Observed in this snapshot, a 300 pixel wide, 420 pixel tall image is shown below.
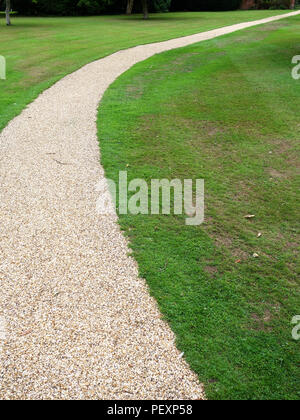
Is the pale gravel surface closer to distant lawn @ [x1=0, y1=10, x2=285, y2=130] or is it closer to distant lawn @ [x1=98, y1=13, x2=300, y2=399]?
distant lawn @ [x1=98, y1=13, x2=300, y2=399]

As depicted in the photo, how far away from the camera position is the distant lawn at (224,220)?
13.7 feet

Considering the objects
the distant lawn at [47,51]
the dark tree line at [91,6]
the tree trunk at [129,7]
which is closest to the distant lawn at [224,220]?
the distant lawn at [47,51]

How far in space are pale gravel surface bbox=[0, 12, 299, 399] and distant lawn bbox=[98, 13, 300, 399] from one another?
0.97 ft

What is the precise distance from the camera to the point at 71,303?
4.73 metres

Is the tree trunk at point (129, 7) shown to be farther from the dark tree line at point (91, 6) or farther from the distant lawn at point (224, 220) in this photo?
the distant lawn at point (224, 220)

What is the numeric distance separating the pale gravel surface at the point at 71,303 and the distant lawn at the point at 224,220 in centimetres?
29

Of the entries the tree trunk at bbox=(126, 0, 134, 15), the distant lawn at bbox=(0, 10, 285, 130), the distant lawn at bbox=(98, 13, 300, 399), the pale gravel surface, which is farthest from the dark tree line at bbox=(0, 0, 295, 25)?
the pale gravel surface

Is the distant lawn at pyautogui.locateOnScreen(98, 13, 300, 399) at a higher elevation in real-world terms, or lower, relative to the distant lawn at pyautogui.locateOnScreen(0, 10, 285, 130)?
lower

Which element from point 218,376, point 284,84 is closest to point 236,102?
point 284,84

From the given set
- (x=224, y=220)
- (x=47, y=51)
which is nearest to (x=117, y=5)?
(x=47, y=51)

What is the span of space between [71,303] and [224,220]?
10.0 feet

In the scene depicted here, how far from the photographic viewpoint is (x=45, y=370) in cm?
390

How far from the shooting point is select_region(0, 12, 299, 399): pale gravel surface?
3.82 m
